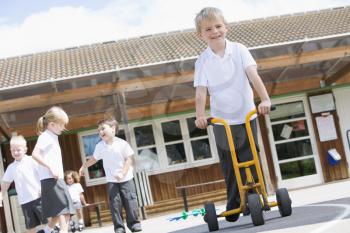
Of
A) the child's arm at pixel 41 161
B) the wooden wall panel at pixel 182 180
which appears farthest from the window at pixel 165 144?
the child's arm at pixel 41 161

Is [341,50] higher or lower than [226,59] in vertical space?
higher

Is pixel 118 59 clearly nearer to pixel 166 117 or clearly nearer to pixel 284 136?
pixel 166 117

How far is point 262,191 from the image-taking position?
5020mm

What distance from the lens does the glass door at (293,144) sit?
60.6ft

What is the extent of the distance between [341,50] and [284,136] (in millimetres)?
3860

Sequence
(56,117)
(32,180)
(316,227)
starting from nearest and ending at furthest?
(316,227) → (56,117) → (32,180)

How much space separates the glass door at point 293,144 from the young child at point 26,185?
11055 millimetres

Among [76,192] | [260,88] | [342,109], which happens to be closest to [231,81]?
[260,88]

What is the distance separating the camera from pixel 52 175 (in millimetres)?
6492

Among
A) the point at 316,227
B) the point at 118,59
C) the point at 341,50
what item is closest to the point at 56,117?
the point at 316,227

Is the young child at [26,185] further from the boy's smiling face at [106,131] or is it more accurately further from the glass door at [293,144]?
the glass door at [293,144]

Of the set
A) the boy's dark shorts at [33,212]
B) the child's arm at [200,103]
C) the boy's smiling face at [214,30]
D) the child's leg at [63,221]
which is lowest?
the child's leg at [63,221]

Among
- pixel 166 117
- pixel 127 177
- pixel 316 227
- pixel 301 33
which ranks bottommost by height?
pixel 316 227

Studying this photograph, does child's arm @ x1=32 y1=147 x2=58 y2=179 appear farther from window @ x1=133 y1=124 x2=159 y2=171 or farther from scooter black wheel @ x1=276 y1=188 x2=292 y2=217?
window @ x1=133 y1=124 x2=159 y2=171
